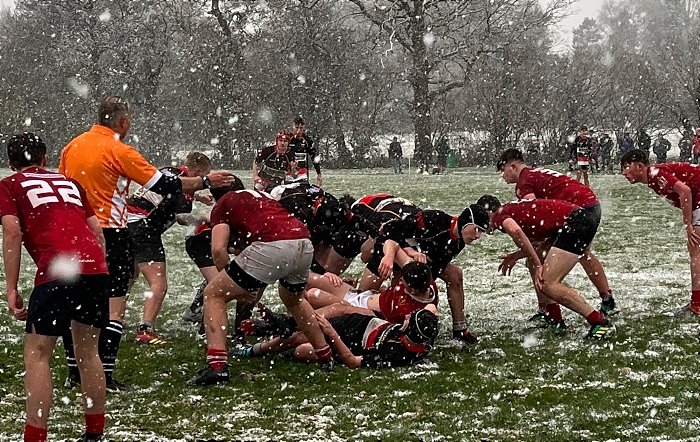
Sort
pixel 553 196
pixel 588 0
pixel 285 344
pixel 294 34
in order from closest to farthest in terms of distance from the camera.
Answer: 1. pixel 285 344
2. pixel 553 196
3. pixel 294 34
4. pixel 588 0

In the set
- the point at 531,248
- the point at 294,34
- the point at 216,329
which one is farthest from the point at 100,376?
the point at 294,34

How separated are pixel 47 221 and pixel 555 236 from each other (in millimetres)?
4149

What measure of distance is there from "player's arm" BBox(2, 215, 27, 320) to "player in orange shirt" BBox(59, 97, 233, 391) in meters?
0.98

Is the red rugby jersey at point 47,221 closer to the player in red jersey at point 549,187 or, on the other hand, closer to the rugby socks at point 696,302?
the player in red jersey at point 549,187

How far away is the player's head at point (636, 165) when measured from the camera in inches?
305

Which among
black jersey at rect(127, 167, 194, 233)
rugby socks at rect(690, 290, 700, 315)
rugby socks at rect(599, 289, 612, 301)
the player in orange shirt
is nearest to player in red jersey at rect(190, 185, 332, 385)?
the player in orange shirt

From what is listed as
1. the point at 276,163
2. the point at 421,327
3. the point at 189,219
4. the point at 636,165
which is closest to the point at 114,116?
the point at 189,219

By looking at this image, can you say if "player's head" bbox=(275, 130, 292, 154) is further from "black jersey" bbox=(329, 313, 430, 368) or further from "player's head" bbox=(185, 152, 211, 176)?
"black jersey" bbox=(329, 313, 430, 368)

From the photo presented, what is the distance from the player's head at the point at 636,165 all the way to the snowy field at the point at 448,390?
4.05 ft

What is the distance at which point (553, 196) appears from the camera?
755cm

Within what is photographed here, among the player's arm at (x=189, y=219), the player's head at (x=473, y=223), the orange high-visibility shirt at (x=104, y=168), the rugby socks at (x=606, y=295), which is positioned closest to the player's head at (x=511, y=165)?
the player's head at (x=473, y=223)

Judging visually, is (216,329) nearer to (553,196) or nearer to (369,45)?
(553,196)

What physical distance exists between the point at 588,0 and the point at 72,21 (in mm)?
68612

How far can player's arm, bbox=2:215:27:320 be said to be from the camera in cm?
458
